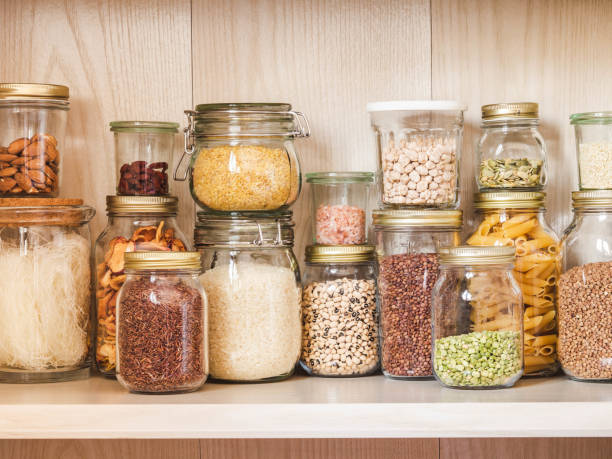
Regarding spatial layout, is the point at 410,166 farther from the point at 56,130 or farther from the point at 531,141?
the point at 56,130

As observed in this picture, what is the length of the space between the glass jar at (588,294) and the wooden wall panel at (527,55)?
6.9 inches

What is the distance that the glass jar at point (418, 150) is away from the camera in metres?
1.09

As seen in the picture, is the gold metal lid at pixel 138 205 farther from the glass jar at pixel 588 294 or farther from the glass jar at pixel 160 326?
the glass jar at pixel 588 294

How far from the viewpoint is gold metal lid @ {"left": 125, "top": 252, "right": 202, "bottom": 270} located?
967 mm

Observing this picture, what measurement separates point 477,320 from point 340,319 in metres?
0.19

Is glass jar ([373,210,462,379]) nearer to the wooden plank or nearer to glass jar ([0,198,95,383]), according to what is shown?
the wooden plank

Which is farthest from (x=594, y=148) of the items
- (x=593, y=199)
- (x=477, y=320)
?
(x=477, y=320)

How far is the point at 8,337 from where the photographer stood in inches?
41.6

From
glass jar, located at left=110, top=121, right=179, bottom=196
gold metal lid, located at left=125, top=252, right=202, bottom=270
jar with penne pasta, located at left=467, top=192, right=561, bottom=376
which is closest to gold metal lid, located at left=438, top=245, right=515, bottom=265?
jar with penne pasta, located at left=467, top=192, right=561, bottom=376

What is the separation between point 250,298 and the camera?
104 centimetres

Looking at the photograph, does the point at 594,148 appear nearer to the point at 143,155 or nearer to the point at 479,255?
the point at 479,255

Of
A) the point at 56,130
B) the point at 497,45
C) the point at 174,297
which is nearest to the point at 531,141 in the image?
the point at 497,45

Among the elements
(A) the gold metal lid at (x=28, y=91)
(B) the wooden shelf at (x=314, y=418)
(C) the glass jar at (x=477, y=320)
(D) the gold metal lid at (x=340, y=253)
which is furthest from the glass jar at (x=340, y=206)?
(A) the gold metal lid at (x=28, y=91)

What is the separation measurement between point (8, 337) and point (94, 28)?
515 mm
